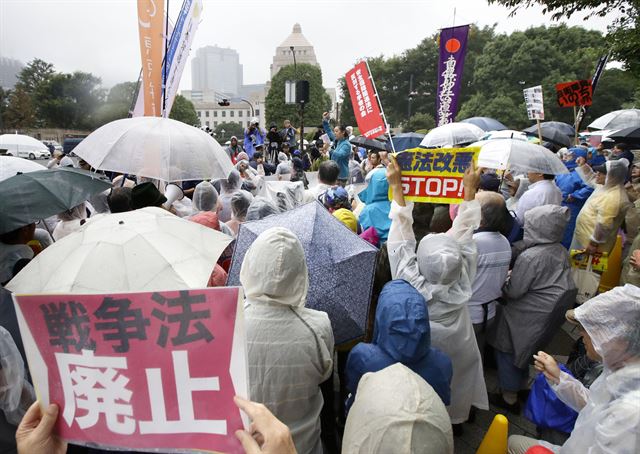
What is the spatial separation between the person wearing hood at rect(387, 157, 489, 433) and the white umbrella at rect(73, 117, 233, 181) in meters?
1.82

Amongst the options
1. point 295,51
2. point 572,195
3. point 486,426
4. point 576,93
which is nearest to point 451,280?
point 486,426

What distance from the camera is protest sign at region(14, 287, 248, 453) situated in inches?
48.2

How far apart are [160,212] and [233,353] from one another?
1.58m

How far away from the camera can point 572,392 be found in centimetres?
219

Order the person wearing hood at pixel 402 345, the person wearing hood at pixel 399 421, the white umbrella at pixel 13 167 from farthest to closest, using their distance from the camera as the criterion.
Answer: the white umbrella at pixel 13 167 → the person wearing hood at pixel 402 345 → the person wearing hood at pixel 399 421

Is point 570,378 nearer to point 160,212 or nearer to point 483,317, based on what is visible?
point 483,317

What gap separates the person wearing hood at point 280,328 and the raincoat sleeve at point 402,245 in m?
0.97

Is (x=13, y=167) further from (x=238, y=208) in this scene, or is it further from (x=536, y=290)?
(x=536, y=290)

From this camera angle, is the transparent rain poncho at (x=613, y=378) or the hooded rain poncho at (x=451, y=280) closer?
the transparent rain poncho at (x=613, y=378)

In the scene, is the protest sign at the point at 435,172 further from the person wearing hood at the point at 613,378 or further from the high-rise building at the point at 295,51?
the high-rise building at the point at 295,51

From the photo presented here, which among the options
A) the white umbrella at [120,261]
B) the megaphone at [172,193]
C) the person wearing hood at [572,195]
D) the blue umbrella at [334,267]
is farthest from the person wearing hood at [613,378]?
the person wearing hood at [572,195]

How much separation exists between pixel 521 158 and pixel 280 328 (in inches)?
162

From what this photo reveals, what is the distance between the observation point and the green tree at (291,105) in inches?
2308

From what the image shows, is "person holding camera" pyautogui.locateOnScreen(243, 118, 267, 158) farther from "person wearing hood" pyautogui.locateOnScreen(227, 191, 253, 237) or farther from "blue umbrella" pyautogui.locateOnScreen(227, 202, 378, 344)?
"blue umbrella" pyautogui.locateOnScreen(227, 202, 378, 344)
